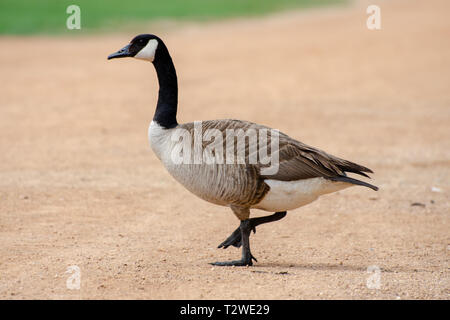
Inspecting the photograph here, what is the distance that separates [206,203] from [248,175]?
2.92 m

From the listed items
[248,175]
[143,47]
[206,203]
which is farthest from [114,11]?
[248,175]

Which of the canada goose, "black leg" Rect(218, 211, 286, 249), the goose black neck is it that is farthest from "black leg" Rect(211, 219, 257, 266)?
the goose black neck

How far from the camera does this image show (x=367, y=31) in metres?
26.2

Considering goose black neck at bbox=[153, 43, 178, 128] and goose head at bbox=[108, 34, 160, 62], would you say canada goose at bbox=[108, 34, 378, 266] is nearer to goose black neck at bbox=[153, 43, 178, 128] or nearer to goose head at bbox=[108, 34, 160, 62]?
goose black neck at bbox=[153, 43, 178, 128]

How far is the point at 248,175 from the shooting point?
232 inches

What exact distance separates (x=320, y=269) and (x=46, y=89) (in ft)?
37.7

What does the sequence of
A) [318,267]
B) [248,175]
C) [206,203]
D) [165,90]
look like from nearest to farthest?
[248,175], [318,267], [165,90], [206,203]

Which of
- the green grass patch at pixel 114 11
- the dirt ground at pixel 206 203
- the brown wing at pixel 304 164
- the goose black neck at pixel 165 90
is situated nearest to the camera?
the dirt ground at pixel 206 203

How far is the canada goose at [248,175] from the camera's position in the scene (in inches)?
231

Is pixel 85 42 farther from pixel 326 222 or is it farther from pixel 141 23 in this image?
pixel 326 222

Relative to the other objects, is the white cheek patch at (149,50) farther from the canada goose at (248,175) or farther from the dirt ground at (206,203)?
the dirt ground at (206,203)

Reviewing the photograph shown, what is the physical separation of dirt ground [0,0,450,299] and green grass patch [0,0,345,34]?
4.57 m

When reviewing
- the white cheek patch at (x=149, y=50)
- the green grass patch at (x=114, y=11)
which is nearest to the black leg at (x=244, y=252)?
the white cheek patch at (x=149, y=50)

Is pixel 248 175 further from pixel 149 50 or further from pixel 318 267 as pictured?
pixel 149 50
